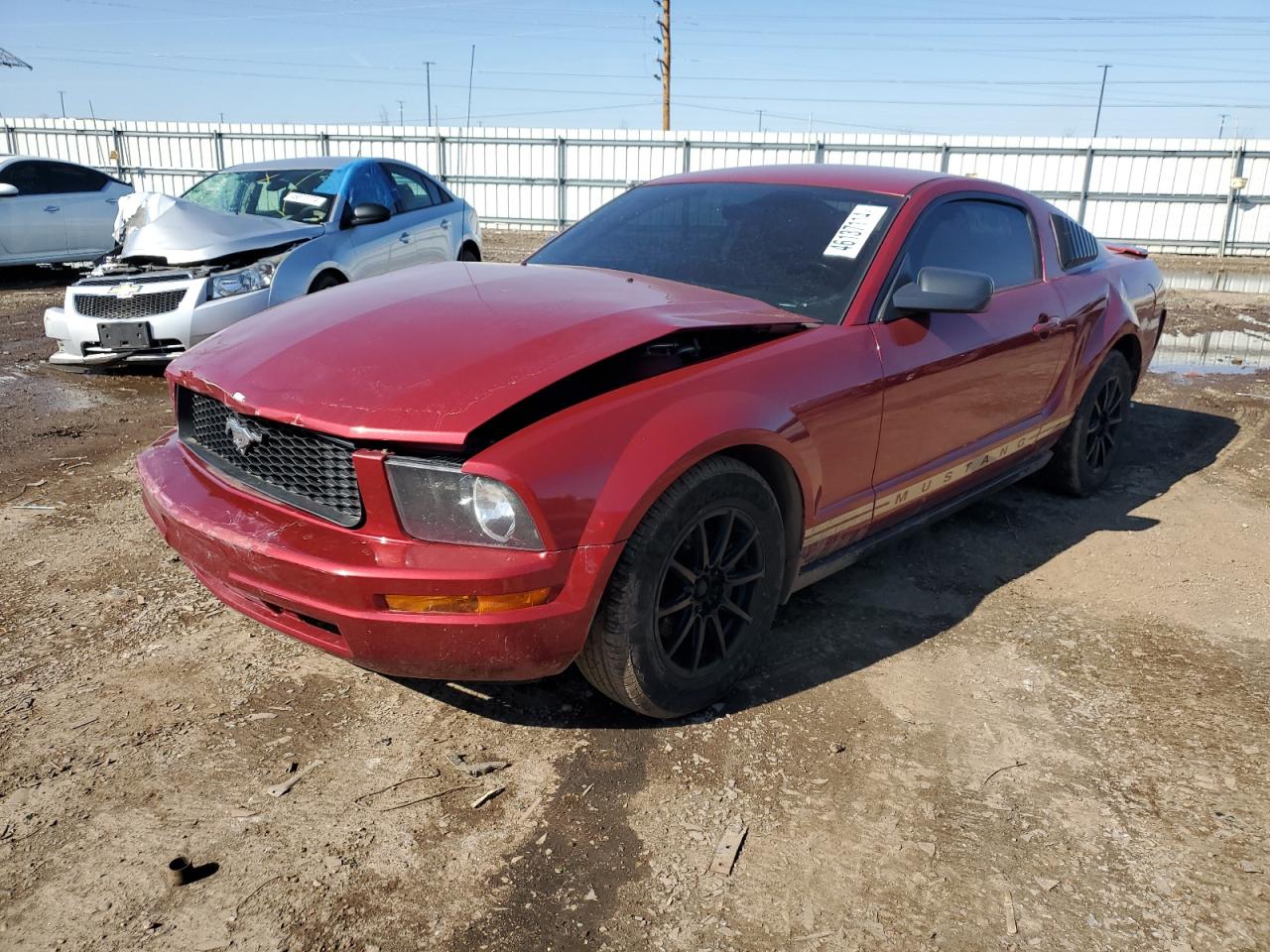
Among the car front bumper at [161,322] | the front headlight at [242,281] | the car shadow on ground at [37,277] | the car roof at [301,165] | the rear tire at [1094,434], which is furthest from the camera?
the car shadow on ground at [37,277]

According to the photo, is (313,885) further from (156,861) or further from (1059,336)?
(1059,336)

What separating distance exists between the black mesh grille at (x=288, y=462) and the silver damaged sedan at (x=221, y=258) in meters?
3.84

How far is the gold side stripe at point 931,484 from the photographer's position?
115 inches

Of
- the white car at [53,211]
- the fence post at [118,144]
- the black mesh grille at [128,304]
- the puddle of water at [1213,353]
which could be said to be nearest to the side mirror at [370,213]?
the black mesh grille at [128,304]

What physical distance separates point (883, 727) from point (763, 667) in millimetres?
435

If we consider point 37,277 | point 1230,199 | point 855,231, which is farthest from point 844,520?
point 1230,199

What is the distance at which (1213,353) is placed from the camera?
8.66m

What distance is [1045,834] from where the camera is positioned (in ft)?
7.24

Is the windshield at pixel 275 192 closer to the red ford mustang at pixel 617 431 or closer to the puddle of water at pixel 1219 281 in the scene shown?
the red ford mustang at pixel 617 431

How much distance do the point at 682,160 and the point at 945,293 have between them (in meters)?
18.0

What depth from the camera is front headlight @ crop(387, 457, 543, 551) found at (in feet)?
6.86

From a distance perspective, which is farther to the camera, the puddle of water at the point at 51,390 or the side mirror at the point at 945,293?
the puddle of water at the point at 51,390

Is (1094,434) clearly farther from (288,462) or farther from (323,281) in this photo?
(323,281)

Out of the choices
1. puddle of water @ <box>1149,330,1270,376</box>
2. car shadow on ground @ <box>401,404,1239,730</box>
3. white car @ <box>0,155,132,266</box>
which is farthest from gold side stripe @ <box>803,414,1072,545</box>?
white car @ <box>0,155,132,266</box>
